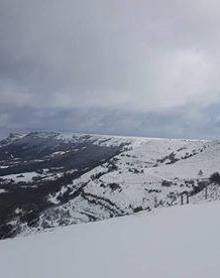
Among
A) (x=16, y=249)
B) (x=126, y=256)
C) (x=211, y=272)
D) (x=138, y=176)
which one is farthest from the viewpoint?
(x=138, y=176)

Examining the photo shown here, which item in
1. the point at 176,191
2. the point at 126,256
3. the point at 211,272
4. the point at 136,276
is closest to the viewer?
the point at 211,272

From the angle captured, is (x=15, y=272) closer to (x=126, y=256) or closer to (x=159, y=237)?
(x=126, y=256)

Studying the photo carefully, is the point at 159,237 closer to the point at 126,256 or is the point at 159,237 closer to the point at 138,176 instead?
the point at 126,256

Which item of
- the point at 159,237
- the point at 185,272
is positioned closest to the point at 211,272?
the point at 185,272

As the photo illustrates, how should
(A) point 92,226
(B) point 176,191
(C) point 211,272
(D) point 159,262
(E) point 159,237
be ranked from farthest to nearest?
(B) point 176,191, (A) point 92,226, (E) point 159,237, (D) point 159,262, (C) point 211,272

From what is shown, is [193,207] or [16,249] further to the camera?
[193,207]

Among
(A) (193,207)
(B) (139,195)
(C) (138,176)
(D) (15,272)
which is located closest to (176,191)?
(B) (139,195)
